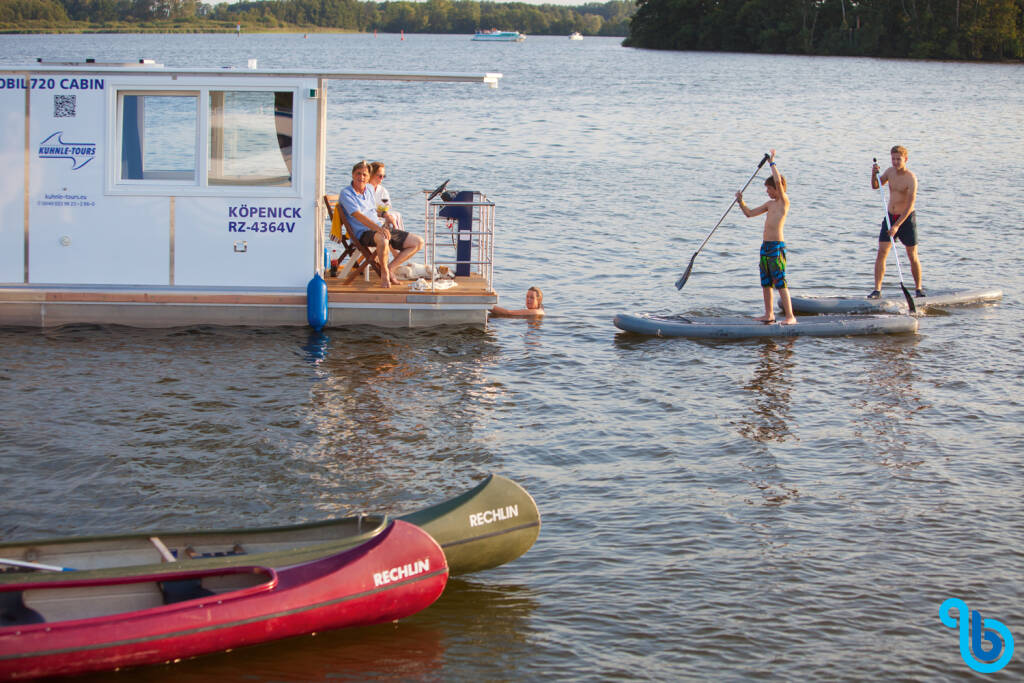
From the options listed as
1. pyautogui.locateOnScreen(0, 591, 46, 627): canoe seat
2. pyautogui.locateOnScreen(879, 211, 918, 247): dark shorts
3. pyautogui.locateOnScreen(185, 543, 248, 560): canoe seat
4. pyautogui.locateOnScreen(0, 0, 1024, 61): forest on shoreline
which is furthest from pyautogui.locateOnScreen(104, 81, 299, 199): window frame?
A: pyautogui.locateOnScreen(0, 0, 1024, 61): forest on shoreline

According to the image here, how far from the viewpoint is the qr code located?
38.7 ft

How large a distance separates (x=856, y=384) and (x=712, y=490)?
347 centimetres

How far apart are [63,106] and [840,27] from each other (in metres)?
107

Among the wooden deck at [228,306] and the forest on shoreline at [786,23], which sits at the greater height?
the forest on shoreline at [786,23]

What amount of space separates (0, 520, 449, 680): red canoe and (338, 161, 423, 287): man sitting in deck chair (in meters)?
6.44

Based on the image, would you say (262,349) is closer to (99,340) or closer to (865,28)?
(99,340)

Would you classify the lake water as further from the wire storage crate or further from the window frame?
the window frame

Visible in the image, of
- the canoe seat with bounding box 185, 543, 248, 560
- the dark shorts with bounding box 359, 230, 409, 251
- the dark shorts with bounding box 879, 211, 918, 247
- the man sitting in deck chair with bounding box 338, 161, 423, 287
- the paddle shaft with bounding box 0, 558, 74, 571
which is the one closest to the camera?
the paddle shaft with bounding box 0, 558, 74, 571

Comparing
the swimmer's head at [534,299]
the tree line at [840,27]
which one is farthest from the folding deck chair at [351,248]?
the tree line at [840,27]

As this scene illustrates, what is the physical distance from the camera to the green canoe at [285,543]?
598 cm

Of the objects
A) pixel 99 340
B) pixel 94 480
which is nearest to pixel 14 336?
pixel 99 340

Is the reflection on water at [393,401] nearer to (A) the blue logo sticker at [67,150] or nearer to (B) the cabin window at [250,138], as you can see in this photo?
(B) the cabin window at [250,138]

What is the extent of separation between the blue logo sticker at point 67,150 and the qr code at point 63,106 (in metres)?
0.19
